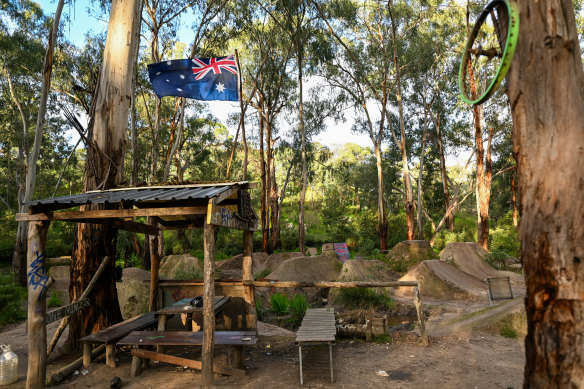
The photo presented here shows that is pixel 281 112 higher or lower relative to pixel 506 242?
higher

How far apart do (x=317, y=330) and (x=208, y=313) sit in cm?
138

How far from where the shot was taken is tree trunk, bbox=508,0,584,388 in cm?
191

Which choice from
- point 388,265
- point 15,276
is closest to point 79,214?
point 15,276

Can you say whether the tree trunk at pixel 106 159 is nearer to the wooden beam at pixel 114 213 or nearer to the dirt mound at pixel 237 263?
the wooden beam at pixel 114 213

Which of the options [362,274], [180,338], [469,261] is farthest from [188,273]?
[469,261]

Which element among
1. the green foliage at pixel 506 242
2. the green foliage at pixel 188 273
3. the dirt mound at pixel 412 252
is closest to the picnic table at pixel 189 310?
the green foliage at pixel 188 273

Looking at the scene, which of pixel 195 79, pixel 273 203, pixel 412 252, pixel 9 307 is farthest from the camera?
pixel 273 203

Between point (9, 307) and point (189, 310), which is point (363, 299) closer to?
point (189, 310)

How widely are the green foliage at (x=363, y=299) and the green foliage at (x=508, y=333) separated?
308 centimetres

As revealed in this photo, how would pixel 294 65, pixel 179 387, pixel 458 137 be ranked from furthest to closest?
1. pixel 458 137
2. pixel 294 65
3. pixel 179 387

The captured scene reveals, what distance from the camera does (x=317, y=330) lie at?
14.5ft

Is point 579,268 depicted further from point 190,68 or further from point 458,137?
point 458,137

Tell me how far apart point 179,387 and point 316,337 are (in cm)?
158

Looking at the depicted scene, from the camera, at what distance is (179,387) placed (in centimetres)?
392
